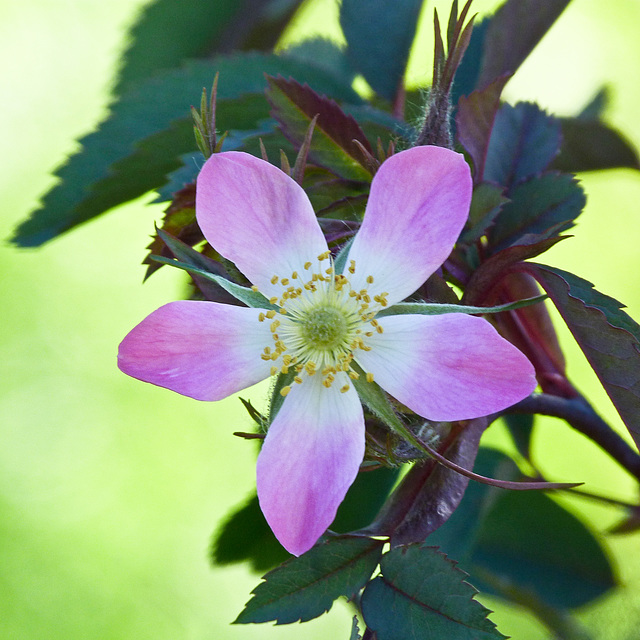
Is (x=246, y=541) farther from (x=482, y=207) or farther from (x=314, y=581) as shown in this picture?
(x=482, y=207)

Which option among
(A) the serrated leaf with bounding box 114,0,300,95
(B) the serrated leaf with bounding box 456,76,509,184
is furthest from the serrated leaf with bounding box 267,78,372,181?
(A) the serrated leaf with bounding box 114,0,300,95

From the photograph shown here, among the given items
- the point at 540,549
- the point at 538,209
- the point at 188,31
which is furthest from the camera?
the point at 188,31

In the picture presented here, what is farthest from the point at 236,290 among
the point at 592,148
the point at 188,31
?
the point at 188,31

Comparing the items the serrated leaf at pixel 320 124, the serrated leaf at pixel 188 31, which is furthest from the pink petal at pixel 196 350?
the serrated leaf at pixel 188 31

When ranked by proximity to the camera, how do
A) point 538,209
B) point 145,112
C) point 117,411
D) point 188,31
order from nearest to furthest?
point 538,209 < point 145,112 < point 188,31 < point 117,411

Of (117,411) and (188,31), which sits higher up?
(188,31)

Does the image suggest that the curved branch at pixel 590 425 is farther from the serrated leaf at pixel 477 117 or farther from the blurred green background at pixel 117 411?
the blurred green background at pixel 117 411
